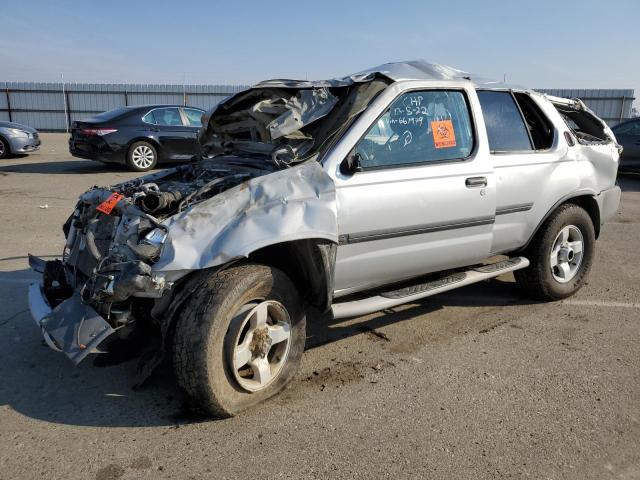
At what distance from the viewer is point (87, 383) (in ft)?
A: 11.5

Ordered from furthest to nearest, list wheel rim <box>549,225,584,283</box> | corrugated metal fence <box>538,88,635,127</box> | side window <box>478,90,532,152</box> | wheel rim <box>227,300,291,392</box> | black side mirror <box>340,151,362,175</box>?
corrugated metal fence <box>538,88,635,127</box>, wheel rim <box>549,225,584,283</box>, side window <box>478,90,532,152</box>, black side mirror <box>340,151,362,175</box>, wheel rim <box>227,300,291,392</box>

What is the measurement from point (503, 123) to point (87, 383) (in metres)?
3.61

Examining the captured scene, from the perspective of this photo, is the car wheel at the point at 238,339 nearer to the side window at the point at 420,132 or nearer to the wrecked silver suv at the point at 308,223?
the wrecked silver suv at the point at 308,223

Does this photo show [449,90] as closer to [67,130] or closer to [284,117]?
[284,117]

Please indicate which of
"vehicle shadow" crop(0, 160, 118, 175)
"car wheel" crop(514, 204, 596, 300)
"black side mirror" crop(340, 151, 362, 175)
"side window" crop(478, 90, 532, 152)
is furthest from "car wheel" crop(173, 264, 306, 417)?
"vehicle shadow" crop(0, 160, 118, 175)

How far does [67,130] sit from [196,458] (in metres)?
27.6

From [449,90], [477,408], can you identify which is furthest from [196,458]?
[449,90]

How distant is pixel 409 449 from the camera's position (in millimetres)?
2859

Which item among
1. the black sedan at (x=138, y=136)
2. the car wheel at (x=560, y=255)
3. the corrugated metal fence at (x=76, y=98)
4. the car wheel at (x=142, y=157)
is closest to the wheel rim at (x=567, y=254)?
the car wheel at (x=560, y=255)

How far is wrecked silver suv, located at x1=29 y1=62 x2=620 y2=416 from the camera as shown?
297 cm

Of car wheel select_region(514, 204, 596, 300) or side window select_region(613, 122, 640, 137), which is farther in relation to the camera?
side window select_region(613, 122, 640, 137)

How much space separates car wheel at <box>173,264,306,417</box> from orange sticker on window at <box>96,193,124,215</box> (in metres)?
0.79

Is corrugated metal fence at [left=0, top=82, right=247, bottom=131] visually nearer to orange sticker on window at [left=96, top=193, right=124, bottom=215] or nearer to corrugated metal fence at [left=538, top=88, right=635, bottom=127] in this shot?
corrugated metal fence at [left=538, top=88, right=635, bottom=127]

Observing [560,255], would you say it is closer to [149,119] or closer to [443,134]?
[443,134]
